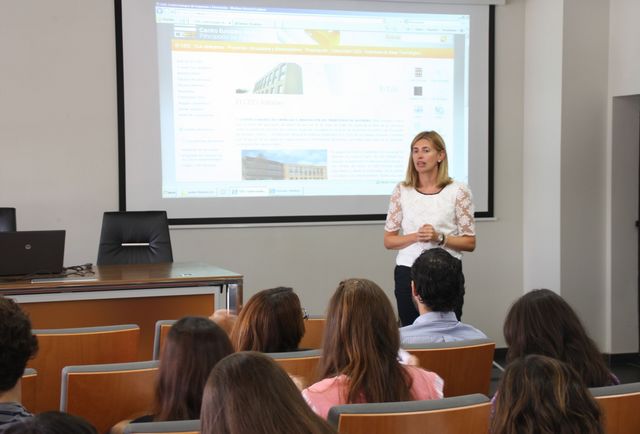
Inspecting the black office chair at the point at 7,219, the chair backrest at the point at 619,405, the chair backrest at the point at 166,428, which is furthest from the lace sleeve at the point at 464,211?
the chair backrest at the point at 166,428

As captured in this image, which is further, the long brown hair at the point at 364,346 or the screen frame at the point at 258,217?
the screen frame at the point at 258,217

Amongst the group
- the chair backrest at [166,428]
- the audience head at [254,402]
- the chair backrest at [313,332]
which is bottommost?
the chair backrest at [313,332]

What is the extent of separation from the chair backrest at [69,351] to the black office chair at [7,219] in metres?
2.11

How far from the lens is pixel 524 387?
1511mm

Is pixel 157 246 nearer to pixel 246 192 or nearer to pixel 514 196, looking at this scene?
pixel 246 192

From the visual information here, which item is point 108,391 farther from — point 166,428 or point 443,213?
point 443,213

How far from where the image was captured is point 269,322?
2418 mm

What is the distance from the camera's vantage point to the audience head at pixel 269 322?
242 centimetres

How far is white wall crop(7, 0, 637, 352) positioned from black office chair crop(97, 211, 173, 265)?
718mm

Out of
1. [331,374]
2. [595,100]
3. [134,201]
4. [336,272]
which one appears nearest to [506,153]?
[595,100]

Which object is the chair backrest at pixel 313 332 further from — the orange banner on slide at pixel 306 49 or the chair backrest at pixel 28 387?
the orange banner on slide at pixel 306 49

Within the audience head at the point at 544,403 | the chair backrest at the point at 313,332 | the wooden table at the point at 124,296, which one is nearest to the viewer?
the audience head at the point at 544,403

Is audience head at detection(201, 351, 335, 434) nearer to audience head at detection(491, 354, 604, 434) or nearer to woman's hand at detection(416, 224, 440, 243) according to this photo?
audience head at detection(491, 354, 604, 434)

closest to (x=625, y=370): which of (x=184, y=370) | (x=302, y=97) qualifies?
(x=302, y=97)
